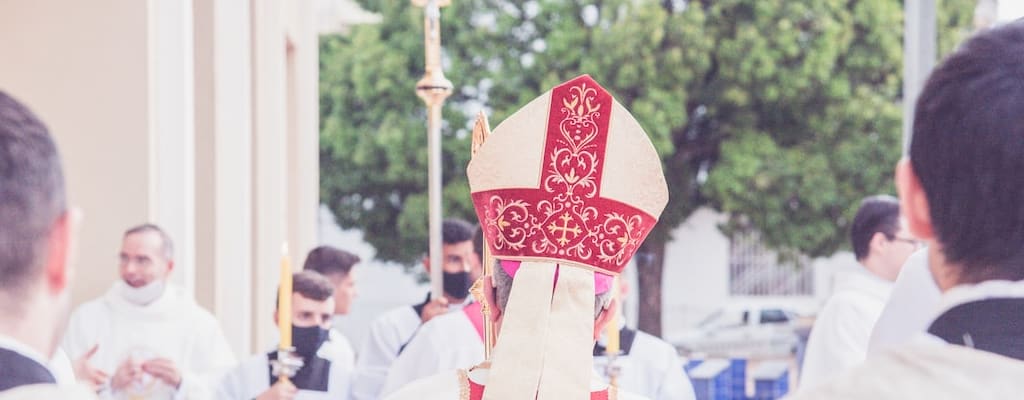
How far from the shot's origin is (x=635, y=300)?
24.7m

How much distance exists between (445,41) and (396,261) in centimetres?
348

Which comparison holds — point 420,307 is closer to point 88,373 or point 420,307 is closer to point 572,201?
point 88,373

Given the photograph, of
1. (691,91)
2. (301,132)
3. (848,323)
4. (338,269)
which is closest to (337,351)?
(338,269)

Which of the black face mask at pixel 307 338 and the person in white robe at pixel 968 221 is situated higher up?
the person in white robe at pixel 968 221

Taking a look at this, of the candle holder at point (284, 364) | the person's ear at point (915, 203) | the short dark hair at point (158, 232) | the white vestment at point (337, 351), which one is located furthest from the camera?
the short dark hair at point (158, 232)

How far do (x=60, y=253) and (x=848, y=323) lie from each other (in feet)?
14.0

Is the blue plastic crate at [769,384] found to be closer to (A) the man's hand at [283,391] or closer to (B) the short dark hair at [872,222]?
(B) the short dark hair at [872,222]

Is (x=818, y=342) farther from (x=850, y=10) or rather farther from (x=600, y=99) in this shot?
(x=850, y=10)

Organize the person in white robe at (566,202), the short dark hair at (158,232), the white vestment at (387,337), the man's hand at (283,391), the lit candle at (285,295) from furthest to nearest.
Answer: the white vestment at (387,337)
the short dark hair at (158,232)
the man's hand at (283,391)
the lit candle at (285,295)
the person in white robe at (566,202)

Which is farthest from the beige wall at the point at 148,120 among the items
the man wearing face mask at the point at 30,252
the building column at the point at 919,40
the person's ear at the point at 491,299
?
the man wearing face mask at the point at 30,252

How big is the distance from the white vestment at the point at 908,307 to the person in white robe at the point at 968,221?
0.31m

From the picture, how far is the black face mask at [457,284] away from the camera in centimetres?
623

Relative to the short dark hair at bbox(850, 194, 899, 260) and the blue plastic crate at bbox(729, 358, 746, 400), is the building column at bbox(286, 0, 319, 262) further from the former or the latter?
the short dark hair at bbox(850, 194, 899, 260)

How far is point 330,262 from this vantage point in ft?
21.2
